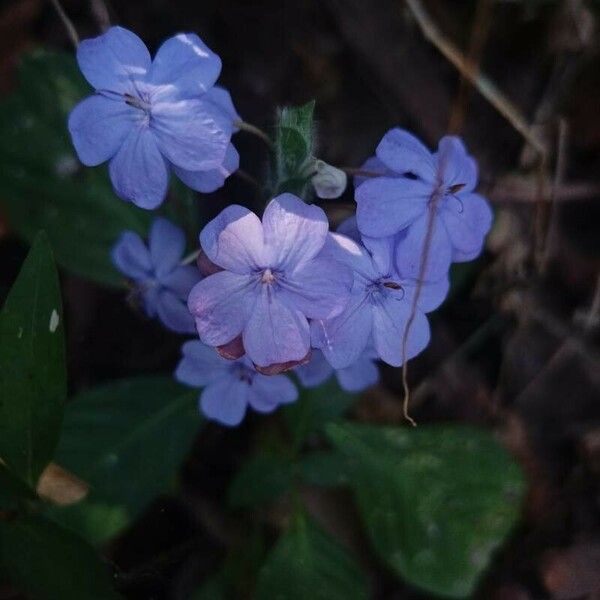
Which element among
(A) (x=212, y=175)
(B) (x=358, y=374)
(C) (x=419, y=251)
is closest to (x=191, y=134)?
(A) (x=212, y=175)

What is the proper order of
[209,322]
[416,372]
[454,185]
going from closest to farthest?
[209,322], [454,185], [416,372]

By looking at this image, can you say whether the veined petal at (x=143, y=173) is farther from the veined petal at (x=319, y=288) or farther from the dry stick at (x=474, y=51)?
the dry stick at (x=474, y=51)

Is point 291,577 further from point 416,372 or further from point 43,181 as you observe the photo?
point 43,181

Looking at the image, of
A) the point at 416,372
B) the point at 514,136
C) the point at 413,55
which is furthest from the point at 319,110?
the point at 416,372

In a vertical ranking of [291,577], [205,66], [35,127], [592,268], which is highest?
[205,66]

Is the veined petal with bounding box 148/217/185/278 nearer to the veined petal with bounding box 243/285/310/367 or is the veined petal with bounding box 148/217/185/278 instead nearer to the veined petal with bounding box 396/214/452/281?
the veined petal with bounding box 243/285/310/367

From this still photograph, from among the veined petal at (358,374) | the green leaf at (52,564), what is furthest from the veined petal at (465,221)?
the green leaf at (52,564)
